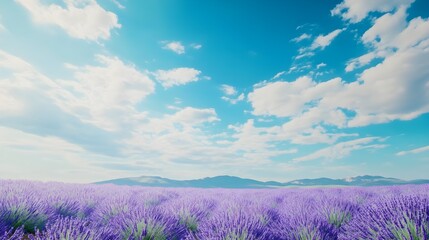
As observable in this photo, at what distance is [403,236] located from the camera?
6.32ft

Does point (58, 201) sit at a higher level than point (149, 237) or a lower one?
higher

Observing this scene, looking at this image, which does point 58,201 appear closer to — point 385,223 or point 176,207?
point 176,207

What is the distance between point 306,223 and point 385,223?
34.7 inches

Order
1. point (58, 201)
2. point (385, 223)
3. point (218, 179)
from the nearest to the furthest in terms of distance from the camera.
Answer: point (385, 223)
point (58, 201)
point (218, 179)

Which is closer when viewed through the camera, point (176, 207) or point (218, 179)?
point (176, 207)

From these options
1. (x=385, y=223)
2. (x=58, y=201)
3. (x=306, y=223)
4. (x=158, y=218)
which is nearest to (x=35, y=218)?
(x=58, y=201)

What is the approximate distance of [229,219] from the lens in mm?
2701

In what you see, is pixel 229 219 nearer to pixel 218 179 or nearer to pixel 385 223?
pixel 385 223

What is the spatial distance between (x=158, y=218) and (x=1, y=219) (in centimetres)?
151

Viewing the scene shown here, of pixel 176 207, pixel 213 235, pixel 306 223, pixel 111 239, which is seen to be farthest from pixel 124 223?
pixel 306 223

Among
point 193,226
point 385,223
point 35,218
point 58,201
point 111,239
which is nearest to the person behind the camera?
point 385,223

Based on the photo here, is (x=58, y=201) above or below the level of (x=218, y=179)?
below

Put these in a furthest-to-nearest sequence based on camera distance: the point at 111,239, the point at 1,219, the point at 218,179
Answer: the point at 218,179
the point at 1,219
the point at 111,239

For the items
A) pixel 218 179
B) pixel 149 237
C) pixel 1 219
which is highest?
pixel 218 179
